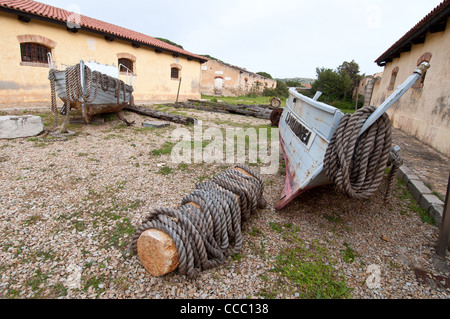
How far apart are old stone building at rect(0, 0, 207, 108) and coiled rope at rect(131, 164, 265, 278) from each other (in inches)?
288

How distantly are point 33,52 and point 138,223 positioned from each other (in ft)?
36.0

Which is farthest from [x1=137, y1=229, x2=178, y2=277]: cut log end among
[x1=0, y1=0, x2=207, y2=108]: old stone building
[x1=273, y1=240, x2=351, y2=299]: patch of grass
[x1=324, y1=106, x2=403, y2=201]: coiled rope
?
[x1=0, y1=0, x2=207, y2=108]: old stone building

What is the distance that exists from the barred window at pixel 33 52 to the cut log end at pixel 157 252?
11.4m

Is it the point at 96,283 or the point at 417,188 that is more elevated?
the point at 417,188

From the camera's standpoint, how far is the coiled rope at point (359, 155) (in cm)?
235

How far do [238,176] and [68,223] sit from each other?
205 cm

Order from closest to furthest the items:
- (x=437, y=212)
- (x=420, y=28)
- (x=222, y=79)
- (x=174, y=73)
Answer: (x=437, y=212)
(x=420, y=28)
(x=174, y=73)
(x=222, y=79)

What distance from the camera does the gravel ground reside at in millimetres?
1995

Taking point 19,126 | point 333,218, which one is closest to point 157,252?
point 333,218

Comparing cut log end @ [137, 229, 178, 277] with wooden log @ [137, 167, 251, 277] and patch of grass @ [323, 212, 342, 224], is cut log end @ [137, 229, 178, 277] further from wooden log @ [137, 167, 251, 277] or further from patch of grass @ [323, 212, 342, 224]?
patch of grass @ [323, 212, 342, 224]

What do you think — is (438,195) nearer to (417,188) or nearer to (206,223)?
(417,188)

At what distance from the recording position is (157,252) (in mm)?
1941

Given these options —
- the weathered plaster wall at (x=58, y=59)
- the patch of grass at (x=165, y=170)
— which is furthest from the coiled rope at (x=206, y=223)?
the weathered plaster wall at (x=58, y=59)
